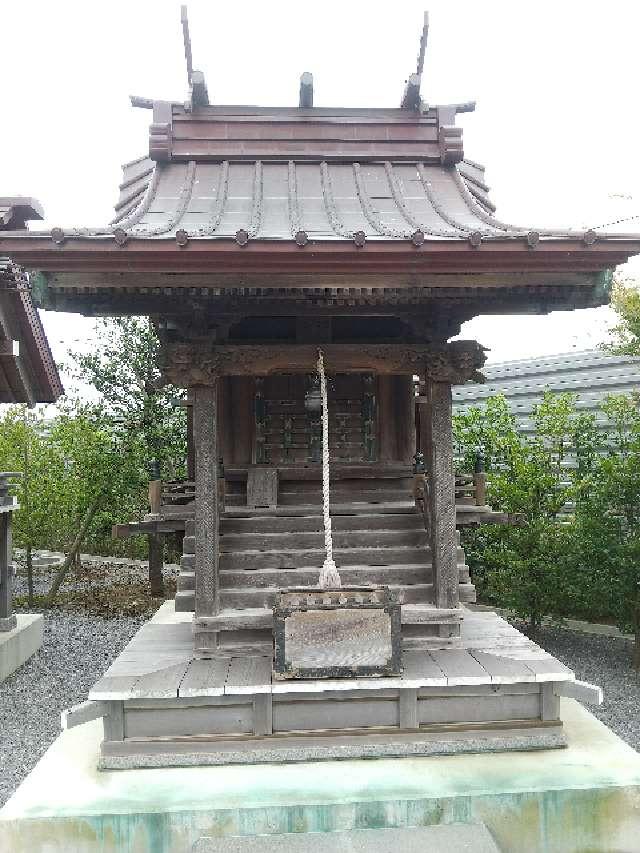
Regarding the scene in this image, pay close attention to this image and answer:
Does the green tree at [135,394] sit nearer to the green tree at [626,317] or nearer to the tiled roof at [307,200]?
the tiled roof at [307,200]

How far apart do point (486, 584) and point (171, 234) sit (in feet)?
26.6

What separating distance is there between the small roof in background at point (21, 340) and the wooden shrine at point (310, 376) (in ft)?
11.7

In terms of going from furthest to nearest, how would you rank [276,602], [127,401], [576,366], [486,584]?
[127,401] < [576,366] < [486,584] < [276,602]

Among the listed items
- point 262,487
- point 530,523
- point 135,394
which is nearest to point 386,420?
point 262,487

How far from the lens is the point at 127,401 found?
13.4 metres

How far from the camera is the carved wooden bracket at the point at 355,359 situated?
484cm

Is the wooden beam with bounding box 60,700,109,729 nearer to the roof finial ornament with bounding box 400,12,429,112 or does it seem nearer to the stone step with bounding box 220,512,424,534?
the stone step with bounding box 220,512,424,534

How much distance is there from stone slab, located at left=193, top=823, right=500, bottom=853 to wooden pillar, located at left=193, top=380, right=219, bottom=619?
160cm

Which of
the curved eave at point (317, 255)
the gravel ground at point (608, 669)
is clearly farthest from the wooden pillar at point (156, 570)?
the curved eave at point (317, 255)

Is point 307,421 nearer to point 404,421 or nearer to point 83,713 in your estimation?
point 404,421

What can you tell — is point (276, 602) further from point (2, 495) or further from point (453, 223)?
point (2, 495)

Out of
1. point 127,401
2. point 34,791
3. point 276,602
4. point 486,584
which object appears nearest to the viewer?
point 34,791

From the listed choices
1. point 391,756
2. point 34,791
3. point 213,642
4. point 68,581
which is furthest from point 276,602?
point 68,581

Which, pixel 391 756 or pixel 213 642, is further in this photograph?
pixel 213 642
